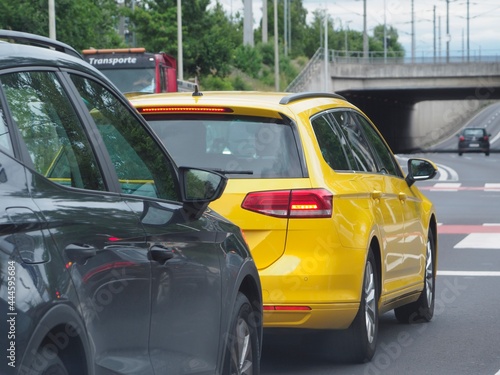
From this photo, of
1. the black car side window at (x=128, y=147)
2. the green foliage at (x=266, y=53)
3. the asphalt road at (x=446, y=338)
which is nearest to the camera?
the black car side window at (x=128, y=147)

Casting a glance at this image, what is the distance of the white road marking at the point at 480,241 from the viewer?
15489 mm

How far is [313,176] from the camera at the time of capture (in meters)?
7.01

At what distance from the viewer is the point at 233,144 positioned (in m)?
7.15

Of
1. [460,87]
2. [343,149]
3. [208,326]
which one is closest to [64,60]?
[208,326]

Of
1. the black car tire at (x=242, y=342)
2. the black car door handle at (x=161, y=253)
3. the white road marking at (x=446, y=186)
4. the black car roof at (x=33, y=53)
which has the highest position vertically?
the black car roof at (x=33, y=53)

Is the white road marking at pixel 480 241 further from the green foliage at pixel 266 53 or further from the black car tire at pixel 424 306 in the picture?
the green foliage at pixel 266 53

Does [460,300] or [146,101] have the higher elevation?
[146,101]

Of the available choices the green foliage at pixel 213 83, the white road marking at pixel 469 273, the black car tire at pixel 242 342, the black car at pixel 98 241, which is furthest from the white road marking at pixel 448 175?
the black car at pixel 98 241

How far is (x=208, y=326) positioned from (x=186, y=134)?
2.69m

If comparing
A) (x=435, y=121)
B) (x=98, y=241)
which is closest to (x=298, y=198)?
(x=98, y=241)

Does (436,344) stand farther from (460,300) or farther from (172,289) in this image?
(172,289)

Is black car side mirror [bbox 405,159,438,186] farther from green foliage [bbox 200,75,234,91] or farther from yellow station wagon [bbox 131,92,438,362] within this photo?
green foliage [bbox 200,75,234,91]

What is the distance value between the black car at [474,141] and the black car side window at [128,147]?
67.0 meters

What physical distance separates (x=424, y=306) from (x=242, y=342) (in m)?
4.15
